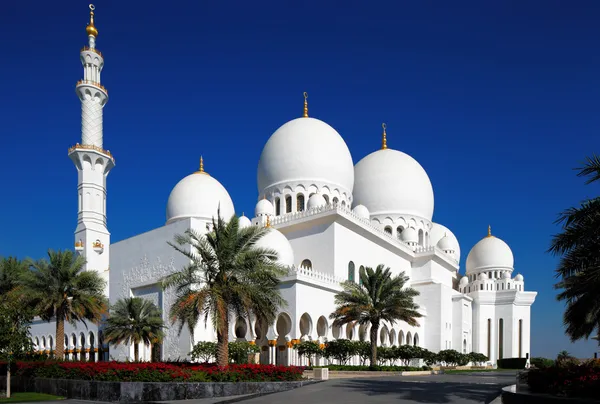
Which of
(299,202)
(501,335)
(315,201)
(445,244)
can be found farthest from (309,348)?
(501,335)

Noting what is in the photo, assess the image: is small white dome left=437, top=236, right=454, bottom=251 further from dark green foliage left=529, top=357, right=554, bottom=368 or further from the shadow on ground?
the shadow on ground

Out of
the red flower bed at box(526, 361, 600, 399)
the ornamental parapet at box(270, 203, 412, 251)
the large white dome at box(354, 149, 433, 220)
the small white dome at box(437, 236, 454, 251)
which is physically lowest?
the red flower bed at box(526, 361, 600, 399)

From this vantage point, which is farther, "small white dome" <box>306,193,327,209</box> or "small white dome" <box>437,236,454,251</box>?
"small white dome" <box>437,236,454,251</box>

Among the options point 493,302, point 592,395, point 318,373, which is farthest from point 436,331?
point 592,395

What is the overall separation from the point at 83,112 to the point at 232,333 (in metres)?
24.4

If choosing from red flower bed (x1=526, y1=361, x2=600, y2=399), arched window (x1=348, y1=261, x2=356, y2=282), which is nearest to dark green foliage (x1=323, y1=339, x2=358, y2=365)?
arched window (x1=348, y1=261, x2=356, y2=282)

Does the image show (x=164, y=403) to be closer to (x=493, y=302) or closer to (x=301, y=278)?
(x=301, y=278)

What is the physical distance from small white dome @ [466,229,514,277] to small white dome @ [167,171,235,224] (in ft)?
70.0

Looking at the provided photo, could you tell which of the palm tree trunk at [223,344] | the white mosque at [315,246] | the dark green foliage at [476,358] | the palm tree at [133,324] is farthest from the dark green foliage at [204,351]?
the dark green foliage at [476,358]

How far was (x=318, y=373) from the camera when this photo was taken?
64.3 ft

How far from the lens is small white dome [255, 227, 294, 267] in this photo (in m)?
28.8

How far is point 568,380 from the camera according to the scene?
1047 cm

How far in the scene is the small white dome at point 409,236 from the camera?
135 ft

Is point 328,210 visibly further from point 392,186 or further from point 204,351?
point 392,186
